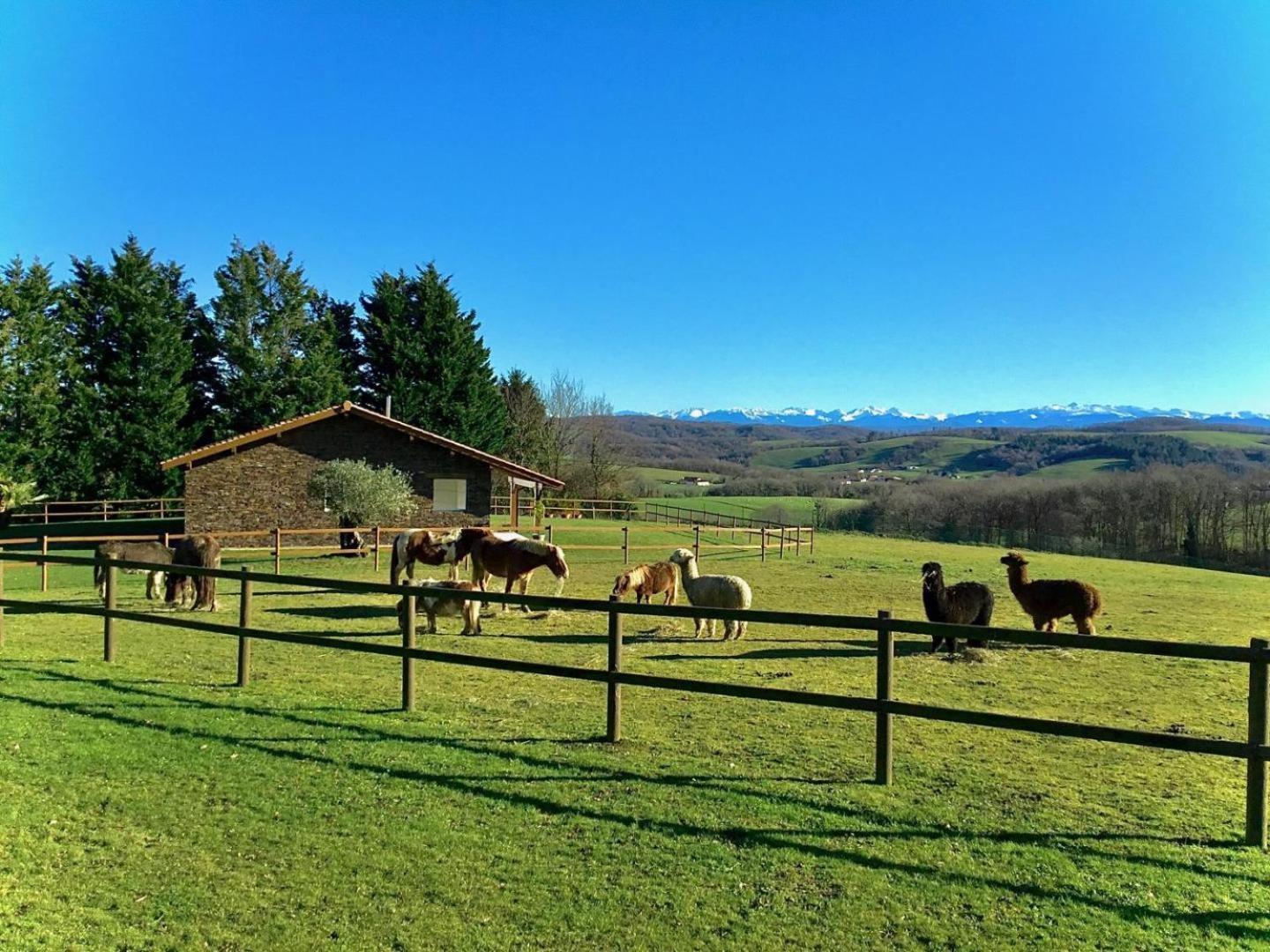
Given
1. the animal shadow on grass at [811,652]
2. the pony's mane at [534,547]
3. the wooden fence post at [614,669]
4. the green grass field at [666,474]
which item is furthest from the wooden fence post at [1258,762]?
the green grass field at [666,474]

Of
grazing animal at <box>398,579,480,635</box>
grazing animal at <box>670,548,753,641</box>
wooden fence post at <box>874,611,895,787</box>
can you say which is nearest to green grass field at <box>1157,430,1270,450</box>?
grazing animal at <box>670,548,753,641</box>

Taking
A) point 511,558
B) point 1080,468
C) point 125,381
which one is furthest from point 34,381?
point 1080,468

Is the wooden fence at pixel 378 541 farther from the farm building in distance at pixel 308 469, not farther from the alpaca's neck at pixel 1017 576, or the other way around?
the alpaca's neck at pixel 1017 576

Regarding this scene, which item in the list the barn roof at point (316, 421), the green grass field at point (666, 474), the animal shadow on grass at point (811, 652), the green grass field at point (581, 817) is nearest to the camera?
the green grass field at point (581, 817)

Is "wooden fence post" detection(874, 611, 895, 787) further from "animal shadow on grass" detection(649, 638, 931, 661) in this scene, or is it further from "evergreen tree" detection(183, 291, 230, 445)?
"evergreen tree" detection(183, 291, 230, 445)

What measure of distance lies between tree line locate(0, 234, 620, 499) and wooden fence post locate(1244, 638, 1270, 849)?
38654 millimetres

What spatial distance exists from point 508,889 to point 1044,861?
114 inches

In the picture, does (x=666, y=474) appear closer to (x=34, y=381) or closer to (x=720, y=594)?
(x=34, y=381)

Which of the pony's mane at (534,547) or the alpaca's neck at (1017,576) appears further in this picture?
the pony's mane at (534,547)

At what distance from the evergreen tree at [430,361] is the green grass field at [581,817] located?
1458 inches

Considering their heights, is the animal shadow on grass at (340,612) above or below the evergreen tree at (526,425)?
below

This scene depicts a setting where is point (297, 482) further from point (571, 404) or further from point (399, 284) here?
point (571, 404)

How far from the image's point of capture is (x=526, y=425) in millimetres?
55344

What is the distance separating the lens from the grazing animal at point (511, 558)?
14.3 m
